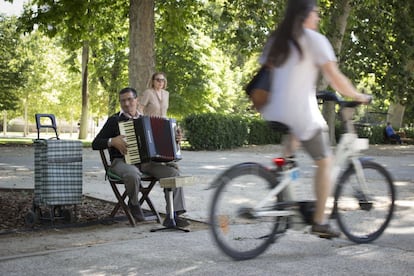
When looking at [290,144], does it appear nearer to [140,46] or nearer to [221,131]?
[140,46]

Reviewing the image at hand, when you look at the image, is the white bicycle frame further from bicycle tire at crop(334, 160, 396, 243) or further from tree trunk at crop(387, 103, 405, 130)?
tree trunk at crop(387, 103, 405, 130)

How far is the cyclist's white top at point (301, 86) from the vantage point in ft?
15.2

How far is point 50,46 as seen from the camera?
51.9m

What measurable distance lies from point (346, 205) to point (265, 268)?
1.11 m

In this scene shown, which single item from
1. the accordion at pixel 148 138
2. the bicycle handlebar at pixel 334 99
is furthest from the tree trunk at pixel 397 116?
the bicycle handlebar at pixel 334 99

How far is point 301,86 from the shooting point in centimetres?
Answer: 466

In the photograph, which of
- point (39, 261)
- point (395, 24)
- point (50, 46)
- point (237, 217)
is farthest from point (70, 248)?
point (50, 46)

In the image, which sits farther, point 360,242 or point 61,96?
point 61,96

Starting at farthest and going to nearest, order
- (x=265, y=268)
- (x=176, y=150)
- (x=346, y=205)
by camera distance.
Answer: (x=176, y=150)
(x=346, y=205)
(x=265, y=268)

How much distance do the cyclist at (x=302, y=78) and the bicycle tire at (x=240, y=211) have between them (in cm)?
39

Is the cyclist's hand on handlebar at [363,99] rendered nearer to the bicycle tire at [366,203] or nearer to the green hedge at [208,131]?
the bicycle tire at [366,203]

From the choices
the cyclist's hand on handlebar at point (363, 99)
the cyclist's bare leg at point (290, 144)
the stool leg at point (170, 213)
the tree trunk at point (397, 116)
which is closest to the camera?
the cyclist's bare leg at point (290, 144)

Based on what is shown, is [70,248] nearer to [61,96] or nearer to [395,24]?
[395,24]

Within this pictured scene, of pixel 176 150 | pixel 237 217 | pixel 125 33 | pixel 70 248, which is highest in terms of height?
pixel 125 33
